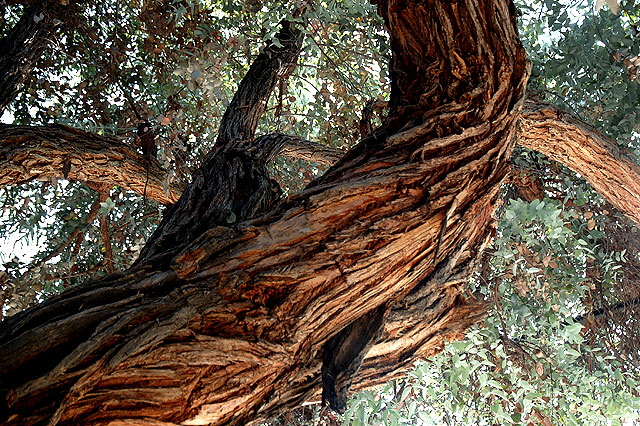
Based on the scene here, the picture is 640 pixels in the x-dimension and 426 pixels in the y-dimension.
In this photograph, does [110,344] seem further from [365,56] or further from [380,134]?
[365,56]

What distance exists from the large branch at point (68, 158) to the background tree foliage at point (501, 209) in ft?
0.61

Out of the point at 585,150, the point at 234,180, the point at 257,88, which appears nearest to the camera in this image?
the point at 234,180

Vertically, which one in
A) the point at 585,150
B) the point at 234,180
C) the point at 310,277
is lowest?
the point at 585,150

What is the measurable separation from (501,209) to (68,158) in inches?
111

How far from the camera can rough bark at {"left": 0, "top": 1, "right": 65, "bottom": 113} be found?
153 inches

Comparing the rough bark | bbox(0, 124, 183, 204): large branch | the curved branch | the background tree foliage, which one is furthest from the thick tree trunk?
the rough bark

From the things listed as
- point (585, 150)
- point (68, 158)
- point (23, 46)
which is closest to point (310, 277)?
point (68, 158)

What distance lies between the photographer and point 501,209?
4.01m

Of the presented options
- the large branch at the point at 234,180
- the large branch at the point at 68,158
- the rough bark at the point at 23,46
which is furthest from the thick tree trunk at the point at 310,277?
the rough bark at the point at 23,46

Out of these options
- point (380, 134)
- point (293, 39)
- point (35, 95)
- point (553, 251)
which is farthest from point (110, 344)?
point (35, 95)

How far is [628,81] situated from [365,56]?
6.08 feet

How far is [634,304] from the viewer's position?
4.54 meters

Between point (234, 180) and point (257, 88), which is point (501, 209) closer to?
point (257, 88)

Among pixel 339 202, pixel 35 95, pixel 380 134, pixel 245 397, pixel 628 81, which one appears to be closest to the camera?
pixel 245 397
